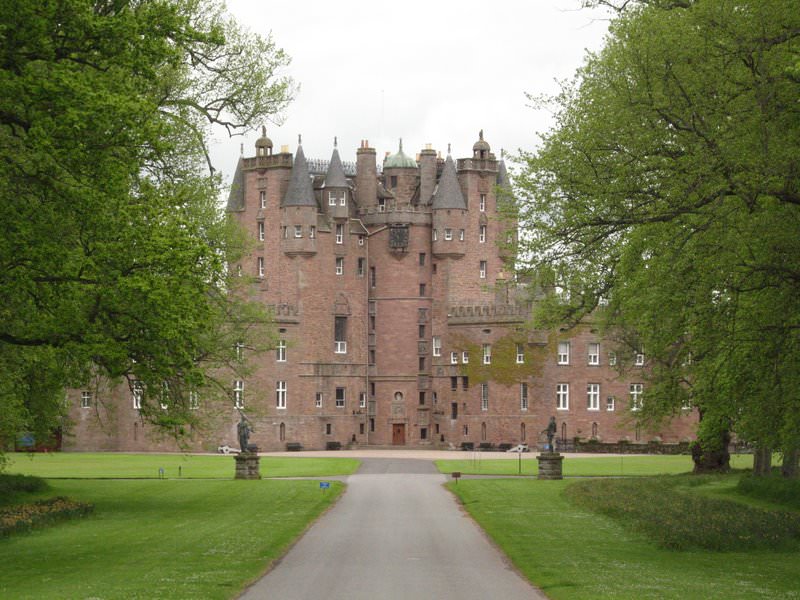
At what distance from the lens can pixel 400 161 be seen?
105 metres

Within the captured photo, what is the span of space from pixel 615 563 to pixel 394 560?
13.7 feet

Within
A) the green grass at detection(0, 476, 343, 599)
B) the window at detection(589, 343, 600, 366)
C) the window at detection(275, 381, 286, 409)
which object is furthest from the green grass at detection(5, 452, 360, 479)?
the window at detection(589, 343, 600, 366)

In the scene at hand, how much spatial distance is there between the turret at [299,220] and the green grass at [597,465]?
75.3 feet

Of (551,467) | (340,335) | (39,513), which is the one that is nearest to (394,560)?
(39,513)

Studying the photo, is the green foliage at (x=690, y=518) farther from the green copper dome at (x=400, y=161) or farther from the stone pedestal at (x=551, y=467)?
the green copper dome at (x=400, y=161)

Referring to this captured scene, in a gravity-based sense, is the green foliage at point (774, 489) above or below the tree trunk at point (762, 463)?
below

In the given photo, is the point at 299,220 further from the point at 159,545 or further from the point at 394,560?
the point at 394,560

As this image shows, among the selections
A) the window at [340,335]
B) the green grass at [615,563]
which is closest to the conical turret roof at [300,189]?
the window at [340,335]

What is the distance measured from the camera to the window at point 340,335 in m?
98.6

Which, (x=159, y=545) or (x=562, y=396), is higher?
(x=562, y=396)

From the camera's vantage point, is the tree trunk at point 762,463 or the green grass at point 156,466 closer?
the tree trunk at point 762,463

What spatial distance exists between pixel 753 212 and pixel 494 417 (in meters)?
71.8

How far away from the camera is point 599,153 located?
2636cm

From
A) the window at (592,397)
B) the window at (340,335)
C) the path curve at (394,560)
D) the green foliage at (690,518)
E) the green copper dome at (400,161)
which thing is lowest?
the path curve at (394,560)
